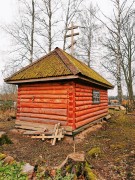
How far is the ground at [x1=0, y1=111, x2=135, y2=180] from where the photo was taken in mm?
5047

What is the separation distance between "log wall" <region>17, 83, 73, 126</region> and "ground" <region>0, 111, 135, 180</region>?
3.78ft

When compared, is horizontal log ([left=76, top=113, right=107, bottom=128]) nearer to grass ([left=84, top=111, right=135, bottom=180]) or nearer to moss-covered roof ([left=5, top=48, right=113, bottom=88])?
grass ([left=84, top=111, right=135, bottom=180])

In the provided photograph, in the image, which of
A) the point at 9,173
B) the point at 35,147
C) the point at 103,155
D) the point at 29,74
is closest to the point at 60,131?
the point at 35,147

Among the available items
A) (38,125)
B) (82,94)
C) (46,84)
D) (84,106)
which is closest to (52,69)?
(46,84)

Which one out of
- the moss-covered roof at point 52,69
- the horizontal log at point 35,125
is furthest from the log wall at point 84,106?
the moss-covered roof at point 52,69

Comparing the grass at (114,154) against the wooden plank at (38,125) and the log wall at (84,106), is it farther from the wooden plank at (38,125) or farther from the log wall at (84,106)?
the wooden plank at (38,125)

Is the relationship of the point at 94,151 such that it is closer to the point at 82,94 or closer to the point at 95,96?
the point at 82,94

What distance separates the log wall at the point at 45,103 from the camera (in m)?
8.47

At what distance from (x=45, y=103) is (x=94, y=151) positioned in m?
3.92

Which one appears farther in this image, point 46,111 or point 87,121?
point 87,121

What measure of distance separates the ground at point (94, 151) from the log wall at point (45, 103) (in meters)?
1.15

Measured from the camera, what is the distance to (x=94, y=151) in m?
6.27

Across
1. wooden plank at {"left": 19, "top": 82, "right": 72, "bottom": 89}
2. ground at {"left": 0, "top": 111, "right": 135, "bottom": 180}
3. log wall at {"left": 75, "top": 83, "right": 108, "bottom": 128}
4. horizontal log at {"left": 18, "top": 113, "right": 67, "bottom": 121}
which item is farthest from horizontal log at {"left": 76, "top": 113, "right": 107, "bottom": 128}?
wooden plank at {"left": 19, "top": 82, "right": 72, "bottom": 89}

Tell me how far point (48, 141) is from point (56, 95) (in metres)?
2.29
